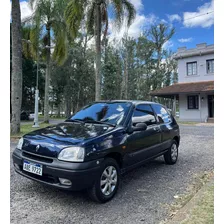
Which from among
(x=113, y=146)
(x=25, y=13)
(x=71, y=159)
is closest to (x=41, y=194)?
(x=71, y=159)

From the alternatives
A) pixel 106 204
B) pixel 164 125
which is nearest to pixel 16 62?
pixel 164 125

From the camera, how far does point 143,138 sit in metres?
4.46

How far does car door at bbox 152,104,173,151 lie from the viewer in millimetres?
5320

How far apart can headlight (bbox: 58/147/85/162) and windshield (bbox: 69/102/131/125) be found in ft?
3.75

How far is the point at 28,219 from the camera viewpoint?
2.95 m

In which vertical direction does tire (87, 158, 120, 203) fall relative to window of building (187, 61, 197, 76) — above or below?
below

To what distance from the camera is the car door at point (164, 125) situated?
17.5 feet

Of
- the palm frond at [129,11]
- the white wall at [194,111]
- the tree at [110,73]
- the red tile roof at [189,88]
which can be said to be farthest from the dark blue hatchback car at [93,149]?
the tree at [110,73]

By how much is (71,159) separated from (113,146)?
0.79m

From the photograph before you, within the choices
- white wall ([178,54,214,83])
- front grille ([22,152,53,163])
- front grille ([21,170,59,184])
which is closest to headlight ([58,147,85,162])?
front grille ([22,152,53,163])

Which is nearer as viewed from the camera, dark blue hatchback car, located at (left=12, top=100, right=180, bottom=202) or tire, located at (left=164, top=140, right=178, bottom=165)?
dark blue hatchback car, located at (left=12, top=100, right=180, bottom=202)

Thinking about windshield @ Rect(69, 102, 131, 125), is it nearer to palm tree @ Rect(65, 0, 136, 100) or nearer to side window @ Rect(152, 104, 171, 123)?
side window @ Rect(152, 104, 171, 123)

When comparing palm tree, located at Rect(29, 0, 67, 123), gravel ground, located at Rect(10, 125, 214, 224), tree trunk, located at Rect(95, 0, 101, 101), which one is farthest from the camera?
palm tree, located at Rect(29, 0, 67, 123)

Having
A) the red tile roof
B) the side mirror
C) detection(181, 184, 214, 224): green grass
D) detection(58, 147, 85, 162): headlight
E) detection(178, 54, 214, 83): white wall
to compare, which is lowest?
detection(181, 184, 214, 224): green grass
